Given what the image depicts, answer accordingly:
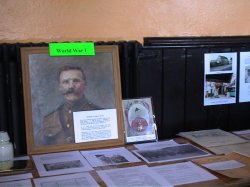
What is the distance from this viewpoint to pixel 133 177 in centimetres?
118

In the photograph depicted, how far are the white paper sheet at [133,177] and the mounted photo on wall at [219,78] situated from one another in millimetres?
621

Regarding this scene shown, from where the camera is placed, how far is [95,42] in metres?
1.51

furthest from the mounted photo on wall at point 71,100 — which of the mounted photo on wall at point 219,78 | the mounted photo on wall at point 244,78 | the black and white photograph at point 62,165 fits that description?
the mounted photo on wall at point 244,78

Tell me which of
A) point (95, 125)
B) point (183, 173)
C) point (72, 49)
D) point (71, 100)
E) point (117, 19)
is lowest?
point (183, 173)

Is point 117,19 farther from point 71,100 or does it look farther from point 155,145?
point 155,145

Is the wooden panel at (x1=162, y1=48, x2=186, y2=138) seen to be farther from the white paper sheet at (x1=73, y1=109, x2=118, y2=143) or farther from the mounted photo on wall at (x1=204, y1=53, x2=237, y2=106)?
the white paper sheet at (x1=73, y1=109, x2=118, y2=143)

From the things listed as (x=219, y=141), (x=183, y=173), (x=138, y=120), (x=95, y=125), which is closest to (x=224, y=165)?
(x=183, y=173)

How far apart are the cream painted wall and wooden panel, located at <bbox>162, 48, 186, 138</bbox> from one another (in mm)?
102

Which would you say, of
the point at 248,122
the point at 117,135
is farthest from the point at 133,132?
the point at 248,122

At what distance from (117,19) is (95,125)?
1.47ft

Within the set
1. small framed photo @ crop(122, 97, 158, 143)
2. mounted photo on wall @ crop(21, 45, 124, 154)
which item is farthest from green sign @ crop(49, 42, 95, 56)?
small framed photo @ crop(122, 97, 158, 143)

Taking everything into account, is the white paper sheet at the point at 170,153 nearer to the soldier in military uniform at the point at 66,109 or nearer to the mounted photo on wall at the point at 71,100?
the mounted photo on wall at the point at 71,100

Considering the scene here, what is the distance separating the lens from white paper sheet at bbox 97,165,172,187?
113 centimetres

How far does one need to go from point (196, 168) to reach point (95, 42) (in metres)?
0.63
